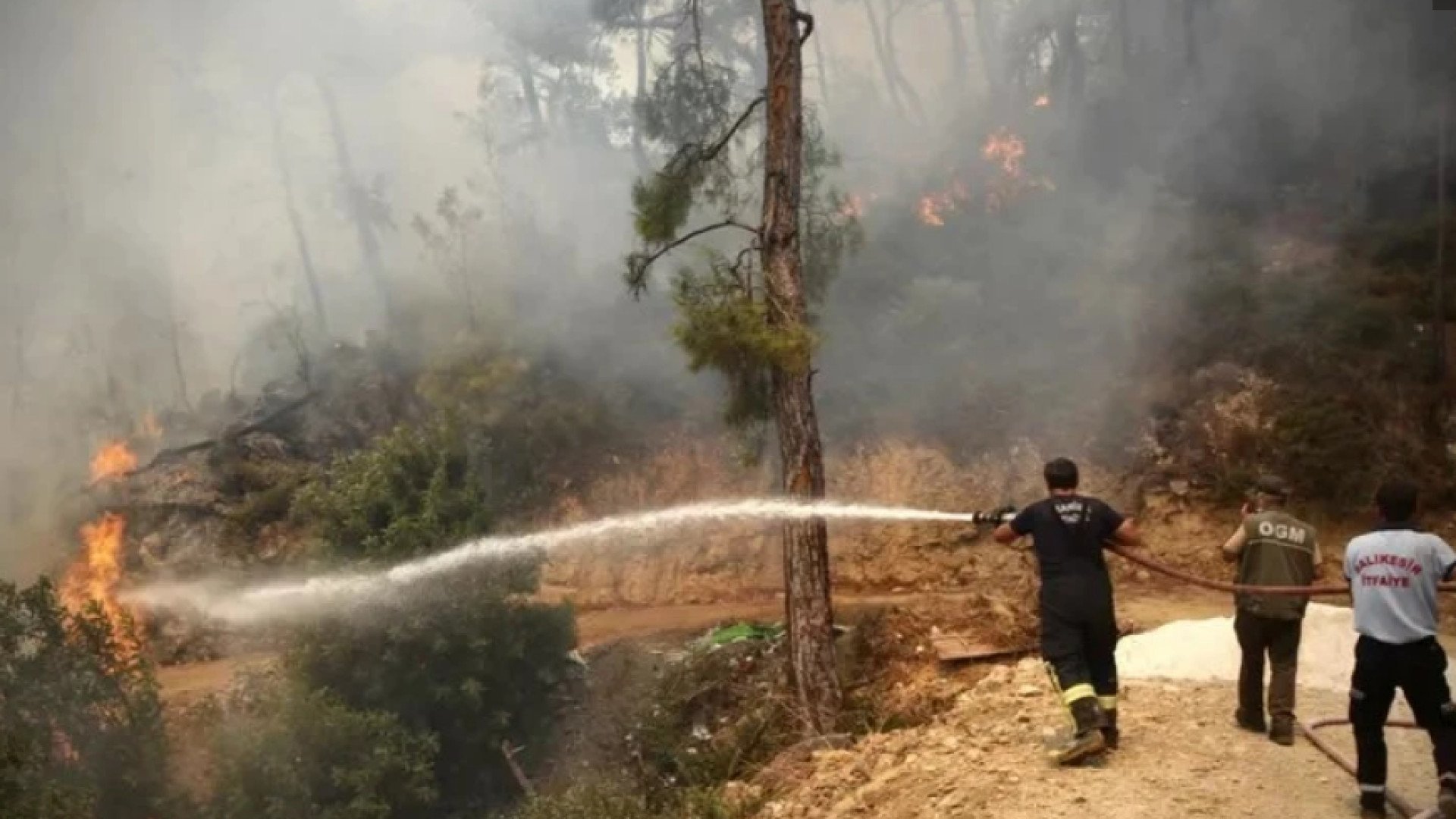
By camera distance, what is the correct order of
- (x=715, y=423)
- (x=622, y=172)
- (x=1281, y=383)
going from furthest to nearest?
(x=622, y=172), (x=715, y=423), (x=1281, y=383)

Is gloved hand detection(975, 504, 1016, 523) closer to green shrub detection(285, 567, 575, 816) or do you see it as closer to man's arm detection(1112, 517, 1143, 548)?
man's arm detection(1112, 517, 1143, 548)

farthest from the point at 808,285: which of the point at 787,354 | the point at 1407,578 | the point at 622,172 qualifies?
the point at 622,172

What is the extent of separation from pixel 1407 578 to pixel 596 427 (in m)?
18.6

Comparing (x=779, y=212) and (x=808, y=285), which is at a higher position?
(x=779, y=212)

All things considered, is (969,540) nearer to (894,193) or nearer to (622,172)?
(894,193)

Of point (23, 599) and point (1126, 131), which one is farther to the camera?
point (1126, 131)

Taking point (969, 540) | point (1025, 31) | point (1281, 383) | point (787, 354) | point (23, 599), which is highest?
point (1025, 31)

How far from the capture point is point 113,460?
31.3m

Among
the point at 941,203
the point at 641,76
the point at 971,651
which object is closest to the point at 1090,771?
the point at 971,651

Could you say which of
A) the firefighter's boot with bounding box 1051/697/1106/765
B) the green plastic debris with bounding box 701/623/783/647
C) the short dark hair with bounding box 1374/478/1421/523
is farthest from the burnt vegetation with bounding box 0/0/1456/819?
the short dark hair with bounding box 1374/478/1421/523

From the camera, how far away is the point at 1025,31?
115 ft

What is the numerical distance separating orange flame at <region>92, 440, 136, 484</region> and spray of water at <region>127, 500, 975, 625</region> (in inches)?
361

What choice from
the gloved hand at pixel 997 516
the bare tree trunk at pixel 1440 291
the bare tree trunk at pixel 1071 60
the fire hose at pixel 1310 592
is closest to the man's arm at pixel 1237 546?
the fire hose at pixel 1310 592

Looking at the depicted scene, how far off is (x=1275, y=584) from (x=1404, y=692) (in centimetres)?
111
